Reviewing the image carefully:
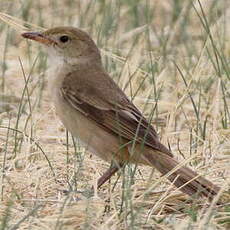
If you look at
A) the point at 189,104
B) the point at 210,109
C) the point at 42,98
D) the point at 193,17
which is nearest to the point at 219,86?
the point at 210,109

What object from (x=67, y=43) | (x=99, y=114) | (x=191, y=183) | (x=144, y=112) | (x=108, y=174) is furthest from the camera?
(x=144, y=112)

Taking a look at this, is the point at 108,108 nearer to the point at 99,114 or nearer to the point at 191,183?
the point at 99,114

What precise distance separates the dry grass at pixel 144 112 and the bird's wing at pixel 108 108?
0.19 metres

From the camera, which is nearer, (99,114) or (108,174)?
(108,174)

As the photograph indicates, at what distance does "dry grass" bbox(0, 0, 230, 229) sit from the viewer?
6438 mm

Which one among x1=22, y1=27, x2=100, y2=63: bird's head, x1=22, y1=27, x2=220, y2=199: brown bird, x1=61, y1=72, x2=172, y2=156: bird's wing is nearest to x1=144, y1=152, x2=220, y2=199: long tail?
x1=22, y1=27, x2=220, y2=199: brown bird

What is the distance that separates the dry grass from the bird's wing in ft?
0.63

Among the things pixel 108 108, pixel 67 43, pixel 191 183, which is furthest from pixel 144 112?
pixel 191 183

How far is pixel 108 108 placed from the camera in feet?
25.1

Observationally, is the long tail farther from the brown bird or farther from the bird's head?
the bird's head

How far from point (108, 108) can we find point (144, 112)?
1616 millimetres

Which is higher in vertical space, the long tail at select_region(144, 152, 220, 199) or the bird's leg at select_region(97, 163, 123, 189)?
the long tail at select_region(144, 152, 220, 199)

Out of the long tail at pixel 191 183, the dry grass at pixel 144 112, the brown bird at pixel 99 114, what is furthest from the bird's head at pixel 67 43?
the long tail at pixel 191 183

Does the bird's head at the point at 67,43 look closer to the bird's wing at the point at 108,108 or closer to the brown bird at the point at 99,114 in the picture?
the brown bird at the point at 99,114
